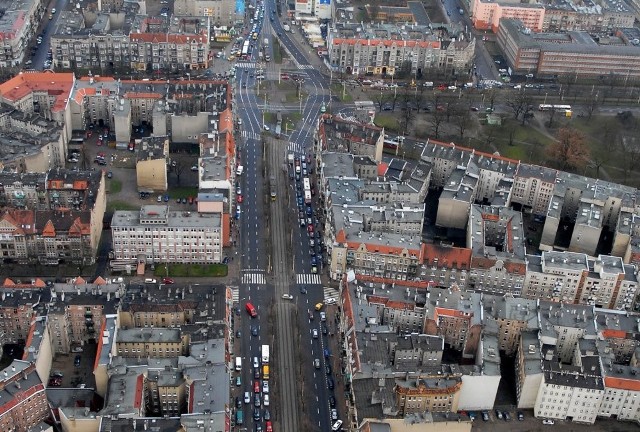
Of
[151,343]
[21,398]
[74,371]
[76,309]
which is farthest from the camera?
[74,371]

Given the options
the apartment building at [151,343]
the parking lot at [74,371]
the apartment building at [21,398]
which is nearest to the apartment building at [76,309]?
the parking lot at [74,371]

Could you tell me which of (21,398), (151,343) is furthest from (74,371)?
(21,398)

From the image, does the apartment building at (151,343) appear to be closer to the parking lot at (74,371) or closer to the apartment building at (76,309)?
the apartment building at (76,309)

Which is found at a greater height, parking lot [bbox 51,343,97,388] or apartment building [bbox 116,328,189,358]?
apartment building [bbox 116,328,189,358]

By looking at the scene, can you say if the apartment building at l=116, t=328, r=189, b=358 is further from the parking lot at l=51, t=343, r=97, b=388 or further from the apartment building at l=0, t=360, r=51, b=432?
the apartment building at l=0, t=360, r=51, b=432

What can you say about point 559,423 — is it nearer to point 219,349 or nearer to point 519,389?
point 519,389

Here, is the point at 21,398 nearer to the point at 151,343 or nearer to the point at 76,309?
the point at 76,309

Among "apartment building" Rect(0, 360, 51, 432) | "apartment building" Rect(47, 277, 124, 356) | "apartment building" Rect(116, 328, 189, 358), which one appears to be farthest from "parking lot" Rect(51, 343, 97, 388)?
"apartment building" Rect(0, 360, 51, 432)
